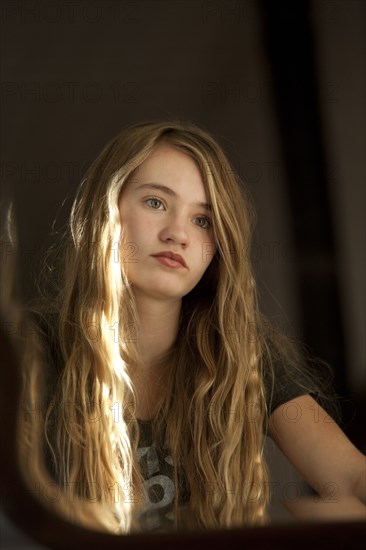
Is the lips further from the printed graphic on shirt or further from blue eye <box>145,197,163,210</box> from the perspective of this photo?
the printed graphic on shirt

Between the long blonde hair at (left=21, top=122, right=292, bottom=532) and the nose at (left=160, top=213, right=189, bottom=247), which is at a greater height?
the nose at (left=160, top=213, right=189, bottom=247)

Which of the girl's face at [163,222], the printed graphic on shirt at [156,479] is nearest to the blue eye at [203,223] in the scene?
the girl's face at [163,222]

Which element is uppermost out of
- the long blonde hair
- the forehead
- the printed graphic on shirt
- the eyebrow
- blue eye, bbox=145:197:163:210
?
the forehead

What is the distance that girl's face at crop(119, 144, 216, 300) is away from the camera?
0.66 m

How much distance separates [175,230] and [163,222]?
1 centimetres

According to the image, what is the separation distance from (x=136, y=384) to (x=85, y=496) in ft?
0.34

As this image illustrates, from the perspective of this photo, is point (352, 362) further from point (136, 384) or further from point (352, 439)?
point (136, 384)

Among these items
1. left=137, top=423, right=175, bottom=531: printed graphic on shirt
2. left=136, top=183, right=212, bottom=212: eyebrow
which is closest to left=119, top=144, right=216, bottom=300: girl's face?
left=136, top=183, right=212, bottom=212: eyebrow

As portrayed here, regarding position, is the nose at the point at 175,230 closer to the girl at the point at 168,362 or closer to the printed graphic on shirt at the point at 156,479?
the girl at the point at 168,362

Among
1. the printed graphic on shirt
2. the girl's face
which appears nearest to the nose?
the girl's face

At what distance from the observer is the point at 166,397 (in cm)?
69

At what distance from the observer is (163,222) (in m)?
0.66

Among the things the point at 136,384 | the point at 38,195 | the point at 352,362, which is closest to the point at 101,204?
the point at 38,195

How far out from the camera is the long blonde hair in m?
0.65
